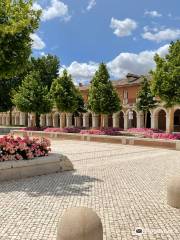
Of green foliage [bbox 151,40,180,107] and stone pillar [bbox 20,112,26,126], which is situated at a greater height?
green foliage [bbox 151,40,180,107]

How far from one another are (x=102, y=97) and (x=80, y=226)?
92.0 feet

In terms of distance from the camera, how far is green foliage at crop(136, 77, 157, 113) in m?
43.1

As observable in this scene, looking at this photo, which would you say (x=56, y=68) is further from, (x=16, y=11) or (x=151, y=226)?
(x=151, y=226)

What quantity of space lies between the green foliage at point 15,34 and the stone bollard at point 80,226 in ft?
26.7

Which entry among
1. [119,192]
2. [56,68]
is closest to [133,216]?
[119,192]

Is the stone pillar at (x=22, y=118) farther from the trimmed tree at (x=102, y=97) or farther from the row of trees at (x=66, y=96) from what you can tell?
the trimmed tree at (x=102, y=97)

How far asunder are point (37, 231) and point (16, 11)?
351 inches

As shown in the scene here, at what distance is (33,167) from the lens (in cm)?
1100

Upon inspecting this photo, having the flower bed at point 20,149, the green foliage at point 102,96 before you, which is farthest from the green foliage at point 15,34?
the green foliage at point 102,96

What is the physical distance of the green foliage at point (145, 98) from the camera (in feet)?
141

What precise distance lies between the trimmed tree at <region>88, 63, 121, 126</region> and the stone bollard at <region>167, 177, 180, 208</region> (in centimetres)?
2504

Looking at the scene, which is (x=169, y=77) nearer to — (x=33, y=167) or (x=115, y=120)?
(x=33, y=167)

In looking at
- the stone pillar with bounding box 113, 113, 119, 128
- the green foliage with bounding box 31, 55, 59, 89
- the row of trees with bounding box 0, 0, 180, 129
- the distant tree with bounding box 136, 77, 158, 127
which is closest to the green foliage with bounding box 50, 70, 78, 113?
the row of trees with bounding box 0, 0, 180, 129

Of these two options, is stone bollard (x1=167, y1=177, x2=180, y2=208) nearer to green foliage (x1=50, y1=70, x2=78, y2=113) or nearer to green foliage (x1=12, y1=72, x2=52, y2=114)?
green foliage (x1=50, y1=70, x2=78, y2=113)
